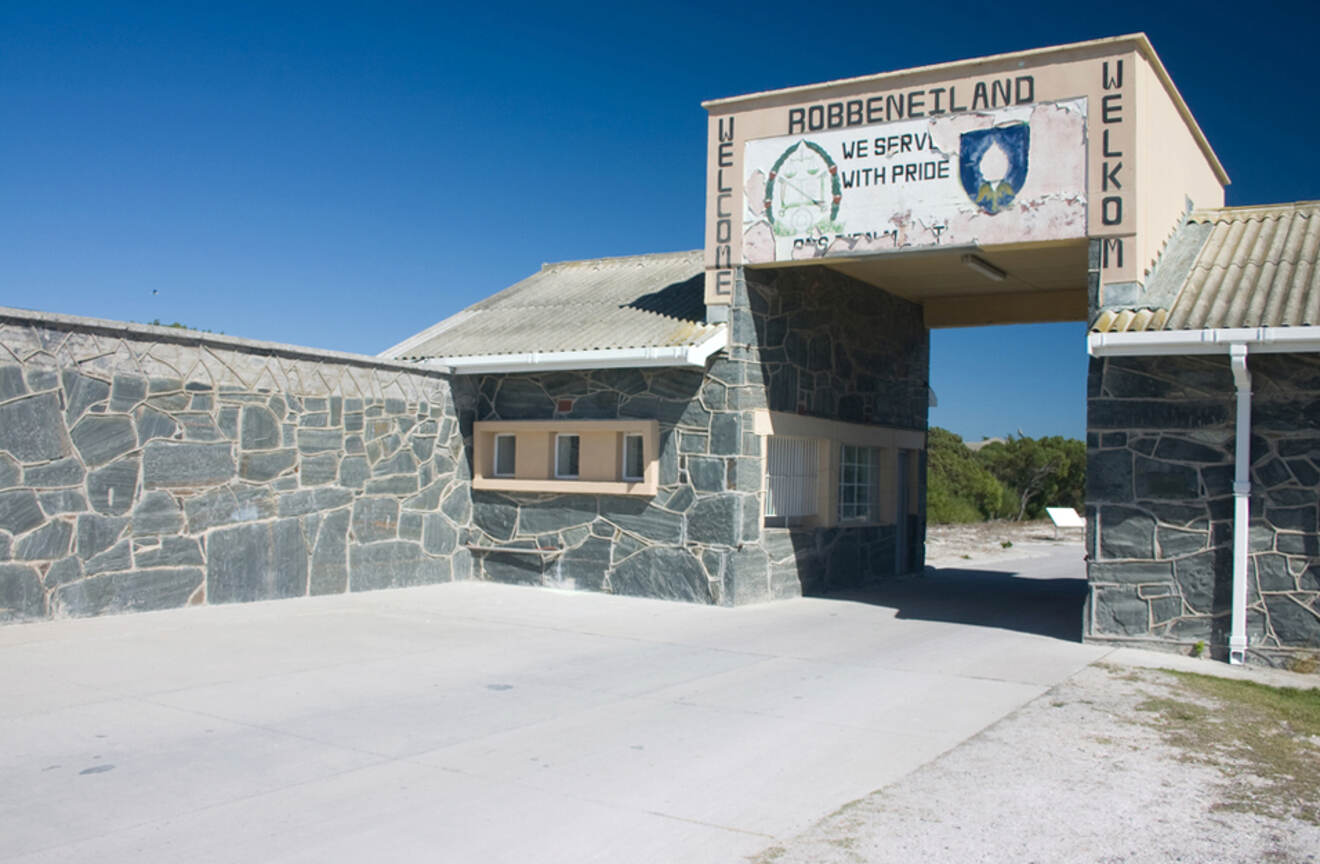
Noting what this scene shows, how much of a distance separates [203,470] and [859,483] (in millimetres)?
9102

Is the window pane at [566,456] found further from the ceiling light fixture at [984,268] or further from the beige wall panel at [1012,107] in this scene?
the ceiling light fixture at [984,268]

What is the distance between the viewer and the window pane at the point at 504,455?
14531 mm

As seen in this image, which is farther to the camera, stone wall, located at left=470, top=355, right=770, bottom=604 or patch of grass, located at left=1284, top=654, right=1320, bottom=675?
stone wall, located at left=470, top=355, right=770, bottom=604

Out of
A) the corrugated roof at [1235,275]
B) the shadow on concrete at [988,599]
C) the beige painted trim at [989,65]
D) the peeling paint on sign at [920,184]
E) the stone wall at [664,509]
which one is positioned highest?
the beige painted trim at [989,65]

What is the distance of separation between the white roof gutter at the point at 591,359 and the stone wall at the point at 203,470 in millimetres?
436

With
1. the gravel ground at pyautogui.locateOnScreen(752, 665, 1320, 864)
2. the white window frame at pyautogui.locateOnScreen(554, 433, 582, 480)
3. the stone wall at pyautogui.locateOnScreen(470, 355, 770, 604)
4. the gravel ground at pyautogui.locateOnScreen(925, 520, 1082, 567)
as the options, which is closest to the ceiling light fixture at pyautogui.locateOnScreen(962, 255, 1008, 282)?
the stone wall at pyautogui.locateOnScreen(470, 355, 770, 604)

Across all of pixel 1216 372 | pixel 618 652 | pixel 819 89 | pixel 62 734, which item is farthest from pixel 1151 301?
pixel 62 734

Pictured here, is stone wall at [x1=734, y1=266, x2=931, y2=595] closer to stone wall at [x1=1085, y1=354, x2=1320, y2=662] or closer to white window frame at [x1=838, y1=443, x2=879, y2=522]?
white window frame at [x1=838, y1=443, x2=879, y2=522]

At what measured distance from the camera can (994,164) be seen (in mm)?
11070

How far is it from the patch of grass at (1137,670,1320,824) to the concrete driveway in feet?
3.51

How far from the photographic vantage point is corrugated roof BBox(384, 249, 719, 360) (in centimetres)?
1330

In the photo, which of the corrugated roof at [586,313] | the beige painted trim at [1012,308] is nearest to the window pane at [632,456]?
the corrugated roof at [586,313]

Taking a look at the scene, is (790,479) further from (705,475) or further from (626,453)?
(626,453)

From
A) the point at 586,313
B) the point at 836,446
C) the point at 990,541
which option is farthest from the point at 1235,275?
the point at 990,541
